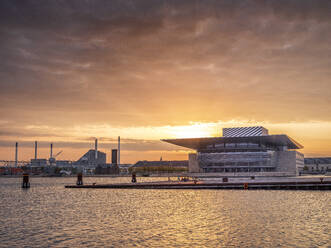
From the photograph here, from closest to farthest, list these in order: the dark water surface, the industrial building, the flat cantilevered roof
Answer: the dark water surface → the flat cantilevered roof → the industrial building

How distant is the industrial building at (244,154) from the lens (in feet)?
470

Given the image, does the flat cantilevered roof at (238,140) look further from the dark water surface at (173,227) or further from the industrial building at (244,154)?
the dark water surface at (173,227)

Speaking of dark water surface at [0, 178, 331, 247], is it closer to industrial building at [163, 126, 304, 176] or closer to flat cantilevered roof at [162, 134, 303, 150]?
flat cantilevered roof at [162, 134, 303, 150]

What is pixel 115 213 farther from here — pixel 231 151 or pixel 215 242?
pixel 231 151

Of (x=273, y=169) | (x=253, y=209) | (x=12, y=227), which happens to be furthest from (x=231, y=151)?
(x=12, y=227)

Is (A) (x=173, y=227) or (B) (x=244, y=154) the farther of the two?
(B) (x=244, y=154)

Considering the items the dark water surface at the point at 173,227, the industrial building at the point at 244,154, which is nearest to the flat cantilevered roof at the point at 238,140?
the industrial building at the point at 244,154

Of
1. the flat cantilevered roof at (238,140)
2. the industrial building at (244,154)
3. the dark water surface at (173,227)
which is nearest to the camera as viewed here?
the dark water surface at (173,227)

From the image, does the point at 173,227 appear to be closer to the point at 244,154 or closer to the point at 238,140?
the point at 238,140

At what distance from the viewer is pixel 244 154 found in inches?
5733

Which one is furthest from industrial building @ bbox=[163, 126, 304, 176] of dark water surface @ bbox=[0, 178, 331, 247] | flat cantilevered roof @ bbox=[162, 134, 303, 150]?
dark water surface @ bbox=[0, 178, 331, 247]

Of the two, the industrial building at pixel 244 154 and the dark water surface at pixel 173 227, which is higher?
the industrial building at pixel 244 154

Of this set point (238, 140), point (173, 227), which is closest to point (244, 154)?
point (238, 140)

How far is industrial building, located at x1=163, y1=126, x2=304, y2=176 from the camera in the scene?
470 ft
